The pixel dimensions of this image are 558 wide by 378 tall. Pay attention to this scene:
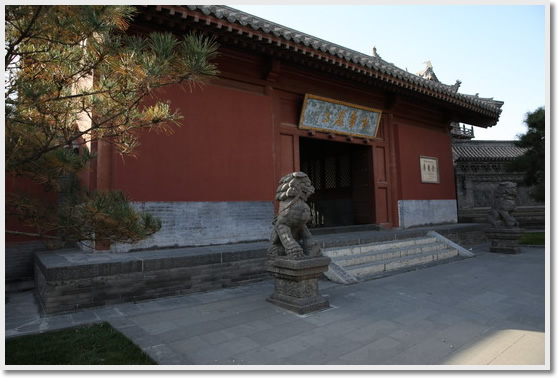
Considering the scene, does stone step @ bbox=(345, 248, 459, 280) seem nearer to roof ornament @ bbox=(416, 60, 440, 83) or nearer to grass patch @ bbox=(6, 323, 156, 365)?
grass patch @ bbox=(6, 323, 156, 365)

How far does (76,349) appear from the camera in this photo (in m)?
2.94

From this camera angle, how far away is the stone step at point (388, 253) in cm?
639

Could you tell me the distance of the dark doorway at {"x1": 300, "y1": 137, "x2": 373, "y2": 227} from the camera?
9.70 metres

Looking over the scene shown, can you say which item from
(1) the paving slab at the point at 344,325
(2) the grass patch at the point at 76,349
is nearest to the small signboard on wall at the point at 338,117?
(1) the paving slab at the point at 344,325

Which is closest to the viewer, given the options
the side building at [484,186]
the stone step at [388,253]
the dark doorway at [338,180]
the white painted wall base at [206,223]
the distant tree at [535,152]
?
the white painted wall base at [206,223]

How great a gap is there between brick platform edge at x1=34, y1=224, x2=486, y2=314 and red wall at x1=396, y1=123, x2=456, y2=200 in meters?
5.91

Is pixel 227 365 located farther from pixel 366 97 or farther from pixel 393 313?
pixel 366 97

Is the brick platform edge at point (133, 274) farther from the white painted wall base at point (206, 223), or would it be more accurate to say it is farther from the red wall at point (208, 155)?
the red wall at point (208, 155)

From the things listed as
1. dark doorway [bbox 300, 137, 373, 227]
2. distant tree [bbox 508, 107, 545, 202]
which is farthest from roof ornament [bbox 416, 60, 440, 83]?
dark doorway [bbox 300, 137, 373, 227]

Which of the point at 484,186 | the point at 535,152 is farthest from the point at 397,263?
the point at 484,186

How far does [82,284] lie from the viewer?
4.10 meters

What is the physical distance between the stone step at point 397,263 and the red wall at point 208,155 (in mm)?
2323

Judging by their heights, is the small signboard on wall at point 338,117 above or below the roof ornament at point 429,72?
below

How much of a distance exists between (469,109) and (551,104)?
26.9 feet
